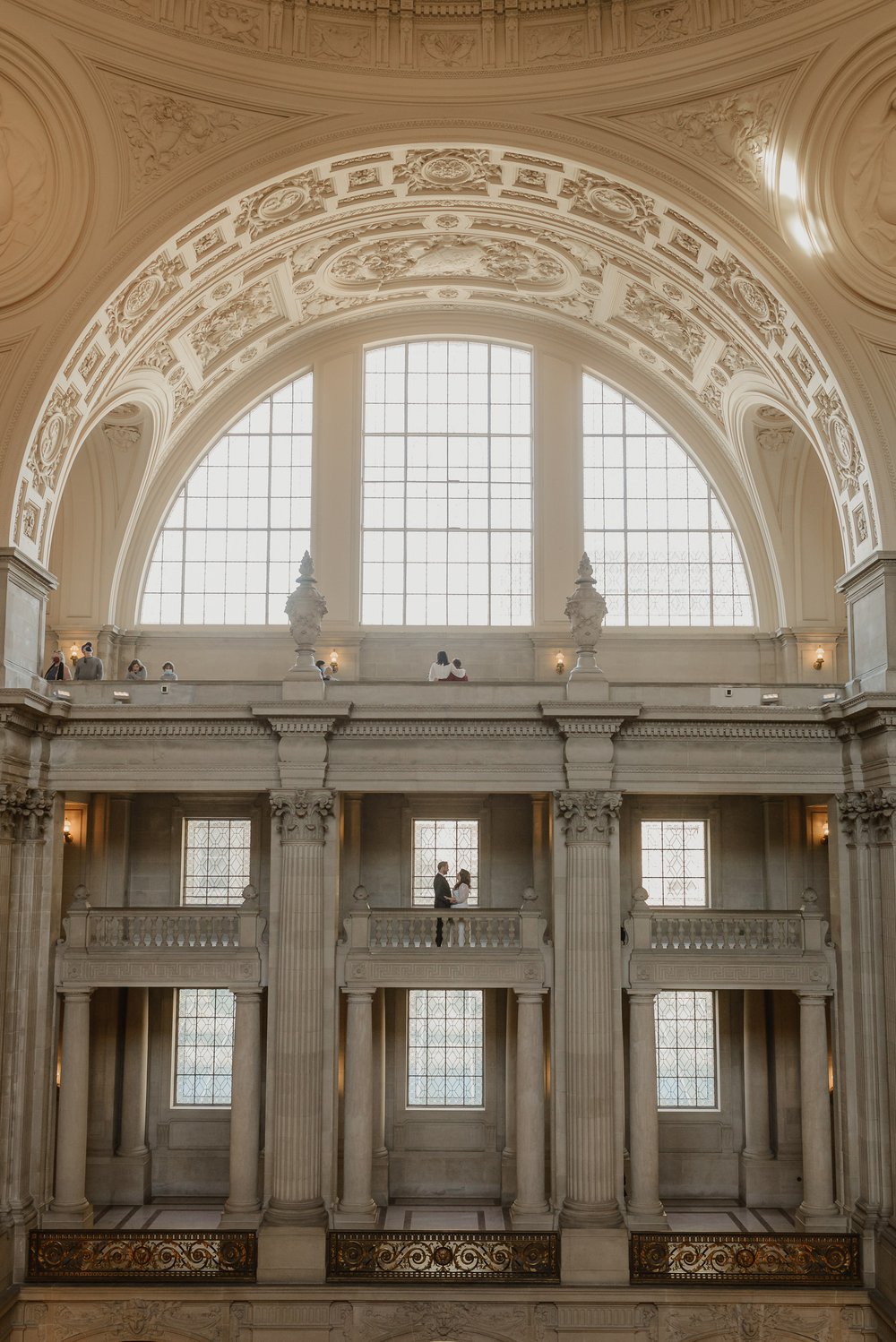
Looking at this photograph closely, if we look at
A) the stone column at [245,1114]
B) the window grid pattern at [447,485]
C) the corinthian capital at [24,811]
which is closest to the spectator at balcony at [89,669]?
the corinthian capital at [24,811]

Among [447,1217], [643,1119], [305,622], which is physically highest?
[305,622]

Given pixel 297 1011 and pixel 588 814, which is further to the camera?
pixel 588 814

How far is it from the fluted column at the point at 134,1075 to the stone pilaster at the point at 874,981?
13.3 meters

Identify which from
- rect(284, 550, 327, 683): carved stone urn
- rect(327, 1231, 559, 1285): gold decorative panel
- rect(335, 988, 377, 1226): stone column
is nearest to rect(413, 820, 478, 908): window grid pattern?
rect(335, 988, 377, 1226): stone column

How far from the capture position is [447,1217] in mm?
22125

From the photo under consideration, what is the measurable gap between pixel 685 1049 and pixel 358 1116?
747 cm

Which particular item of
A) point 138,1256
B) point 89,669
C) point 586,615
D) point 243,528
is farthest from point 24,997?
point 243,528

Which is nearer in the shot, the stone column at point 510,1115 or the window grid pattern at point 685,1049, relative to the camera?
the stone column at point 510,1115

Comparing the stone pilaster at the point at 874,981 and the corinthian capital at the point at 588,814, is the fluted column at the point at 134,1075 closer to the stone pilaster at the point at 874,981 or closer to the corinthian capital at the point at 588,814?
the corinthian capital at the point at 588,814

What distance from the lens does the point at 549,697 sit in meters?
21.0

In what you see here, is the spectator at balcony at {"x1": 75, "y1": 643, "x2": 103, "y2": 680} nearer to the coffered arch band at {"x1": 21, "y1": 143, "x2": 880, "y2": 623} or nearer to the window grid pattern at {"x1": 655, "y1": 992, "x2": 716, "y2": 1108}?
the coffered arch band at {"x1": 21, "y1": 143, "x2": 880, "y2": 623}

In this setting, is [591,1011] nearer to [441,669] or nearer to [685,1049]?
[685,1049]

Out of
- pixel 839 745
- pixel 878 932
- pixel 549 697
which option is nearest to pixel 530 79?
pixel 549 697

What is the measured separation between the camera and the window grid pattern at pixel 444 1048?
24.0 meters
